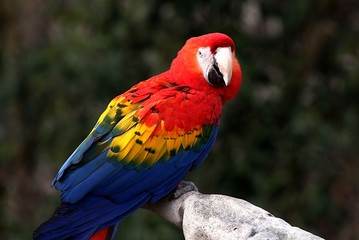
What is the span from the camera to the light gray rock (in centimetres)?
157

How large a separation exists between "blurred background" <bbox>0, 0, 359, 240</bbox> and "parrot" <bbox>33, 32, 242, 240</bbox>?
3.26ft

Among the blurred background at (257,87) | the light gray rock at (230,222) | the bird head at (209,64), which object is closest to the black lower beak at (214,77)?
the bird head at (209,64)

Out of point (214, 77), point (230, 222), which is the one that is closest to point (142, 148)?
point (214, 77)

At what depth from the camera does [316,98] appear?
3303 mm

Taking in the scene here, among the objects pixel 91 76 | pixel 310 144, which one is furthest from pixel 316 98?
pixel 91 76

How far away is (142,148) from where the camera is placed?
6.53ft

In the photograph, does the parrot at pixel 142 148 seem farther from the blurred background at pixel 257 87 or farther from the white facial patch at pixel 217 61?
the blurred background at pixel 257 87

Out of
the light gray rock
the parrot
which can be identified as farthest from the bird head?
the light gray rock

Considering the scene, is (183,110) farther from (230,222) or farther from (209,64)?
(230,222)

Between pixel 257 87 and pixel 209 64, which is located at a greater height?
pixel 209 64

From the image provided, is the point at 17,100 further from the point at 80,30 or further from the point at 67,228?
the point at 67,228

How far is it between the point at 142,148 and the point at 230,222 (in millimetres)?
428

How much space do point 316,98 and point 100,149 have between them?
1558mm

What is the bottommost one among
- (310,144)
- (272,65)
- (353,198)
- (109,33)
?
(353,198)
